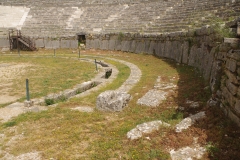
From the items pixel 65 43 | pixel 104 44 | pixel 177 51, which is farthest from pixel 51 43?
pixel 177 51

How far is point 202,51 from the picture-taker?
1103 cm

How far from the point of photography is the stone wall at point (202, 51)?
191 inches

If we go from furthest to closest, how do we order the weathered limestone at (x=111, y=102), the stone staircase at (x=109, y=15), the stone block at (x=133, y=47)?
the stone block at (x=133, y=47), the stone staircase at (x=109, y=15), the weathered limestone at (x=111, y=102)

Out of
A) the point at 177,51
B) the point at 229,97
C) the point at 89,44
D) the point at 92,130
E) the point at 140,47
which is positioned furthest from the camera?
the point at 89,44

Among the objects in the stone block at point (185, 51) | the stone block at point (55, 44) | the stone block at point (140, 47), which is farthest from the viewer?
the stone block at point (55, 44)

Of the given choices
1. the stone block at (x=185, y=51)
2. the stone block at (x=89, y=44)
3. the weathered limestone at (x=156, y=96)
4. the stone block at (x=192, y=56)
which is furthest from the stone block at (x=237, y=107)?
the stone block at (x=89, y=44)

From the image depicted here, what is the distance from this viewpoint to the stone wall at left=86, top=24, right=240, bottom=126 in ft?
15.9

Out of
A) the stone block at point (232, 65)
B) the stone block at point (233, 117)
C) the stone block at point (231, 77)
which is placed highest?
the stone block at point (232, 65)

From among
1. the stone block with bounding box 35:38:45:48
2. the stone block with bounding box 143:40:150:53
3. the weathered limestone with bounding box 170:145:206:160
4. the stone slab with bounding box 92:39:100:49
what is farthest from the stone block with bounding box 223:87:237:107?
the stone block with bounding box 35:38:45:48

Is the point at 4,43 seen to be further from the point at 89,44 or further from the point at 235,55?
the point at 235,55

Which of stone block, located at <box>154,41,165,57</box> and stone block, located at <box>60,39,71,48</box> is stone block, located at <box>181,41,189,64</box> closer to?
stone block, located at <box>154,41,165,57</box>

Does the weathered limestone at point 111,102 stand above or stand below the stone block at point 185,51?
below

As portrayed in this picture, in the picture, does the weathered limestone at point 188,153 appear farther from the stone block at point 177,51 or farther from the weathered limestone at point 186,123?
the stone block at point 177,51

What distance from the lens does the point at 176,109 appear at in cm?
628
